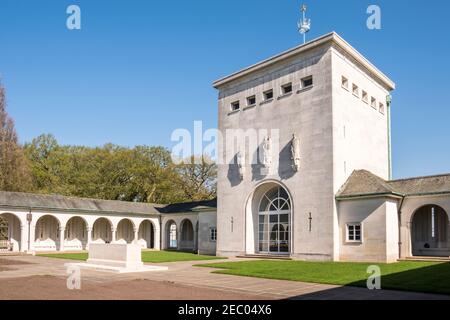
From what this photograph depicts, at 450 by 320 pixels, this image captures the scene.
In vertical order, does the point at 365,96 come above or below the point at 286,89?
below

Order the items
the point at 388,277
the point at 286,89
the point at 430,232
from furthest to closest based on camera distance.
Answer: the point at 286,89 → the point at 430,232 → the point at 388,277

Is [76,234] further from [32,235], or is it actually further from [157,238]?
[157,238]

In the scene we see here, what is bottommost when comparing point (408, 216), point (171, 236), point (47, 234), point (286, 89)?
point (171, 236)

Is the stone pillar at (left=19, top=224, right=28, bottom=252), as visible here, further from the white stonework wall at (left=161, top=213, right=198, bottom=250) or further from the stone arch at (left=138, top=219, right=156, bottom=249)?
the white stonework wall at (left=161, top=213, right=198, bottom=250)

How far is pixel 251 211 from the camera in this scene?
31.4 m

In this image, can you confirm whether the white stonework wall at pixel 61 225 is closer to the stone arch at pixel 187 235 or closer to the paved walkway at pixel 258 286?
the stone arch at pixel 187 235

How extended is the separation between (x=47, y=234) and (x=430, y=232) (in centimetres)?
3337

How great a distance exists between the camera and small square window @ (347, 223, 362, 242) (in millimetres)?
25250

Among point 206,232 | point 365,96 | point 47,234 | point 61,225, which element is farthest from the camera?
point 47,234

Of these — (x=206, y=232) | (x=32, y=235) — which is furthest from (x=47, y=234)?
(x=206, y=232)

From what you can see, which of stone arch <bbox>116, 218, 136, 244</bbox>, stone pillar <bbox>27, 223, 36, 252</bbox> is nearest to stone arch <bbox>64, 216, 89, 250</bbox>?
stone arch <bbox>116, 218, 136, 244</bbox>

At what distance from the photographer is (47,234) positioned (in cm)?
4203

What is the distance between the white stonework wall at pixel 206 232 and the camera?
36.1m
